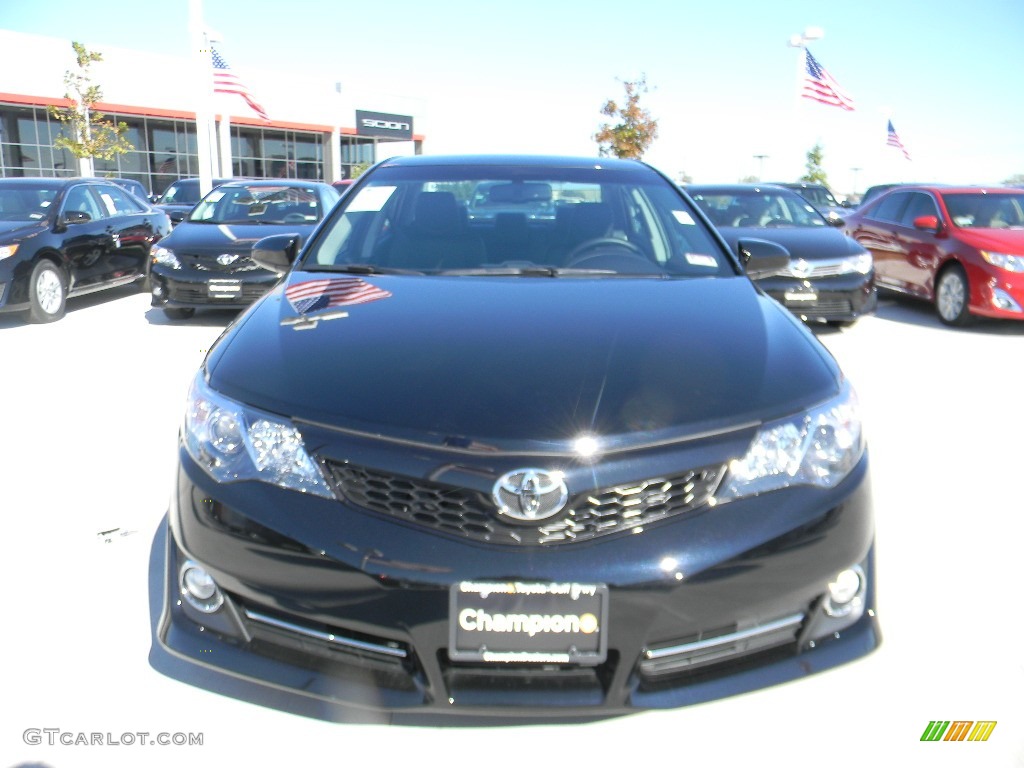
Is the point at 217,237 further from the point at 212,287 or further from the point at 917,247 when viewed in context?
the point at 917,247

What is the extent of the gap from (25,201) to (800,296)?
7880 millimetres

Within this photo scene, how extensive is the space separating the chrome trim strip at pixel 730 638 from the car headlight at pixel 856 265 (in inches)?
265

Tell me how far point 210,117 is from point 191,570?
16.5m

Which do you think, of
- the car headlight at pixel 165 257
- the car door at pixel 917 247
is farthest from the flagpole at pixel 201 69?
the car door at pixel 917 247

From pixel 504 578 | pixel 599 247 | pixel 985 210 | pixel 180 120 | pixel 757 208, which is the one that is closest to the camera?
pixel 504 578

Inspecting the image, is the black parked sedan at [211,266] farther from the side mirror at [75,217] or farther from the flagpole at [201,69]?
the flagpole at [201,69]

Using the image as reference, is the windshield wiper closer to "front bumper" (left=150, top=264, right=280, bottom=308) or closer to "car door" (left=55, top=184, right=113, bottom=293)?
"front bumper" (left=150, top=264, right=280, bottom=308)

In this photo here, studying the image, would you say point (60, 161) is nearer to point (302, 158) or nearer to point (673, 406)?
point (302, 158)

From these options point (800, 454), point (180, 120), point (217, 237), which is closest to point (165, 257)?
point (217, 237)

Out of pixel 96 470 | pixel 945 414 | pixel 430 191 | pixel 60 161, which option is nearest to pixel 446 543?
pixel 430 191

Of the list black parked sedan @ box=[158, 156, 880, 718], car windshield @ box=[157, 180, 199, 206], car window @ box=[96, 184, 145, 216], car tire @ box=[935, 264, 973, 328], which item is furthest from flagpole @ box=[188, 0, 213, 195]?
black parked sedan @ box=[158, 156, 880, 718]

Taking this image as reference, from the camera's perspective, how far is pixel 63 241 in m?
9.09

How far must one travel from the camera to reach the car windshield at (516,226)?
3346 mm

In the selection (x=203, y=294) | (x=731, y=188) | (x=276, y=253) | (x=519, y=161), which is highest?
(x=519, y=161)
